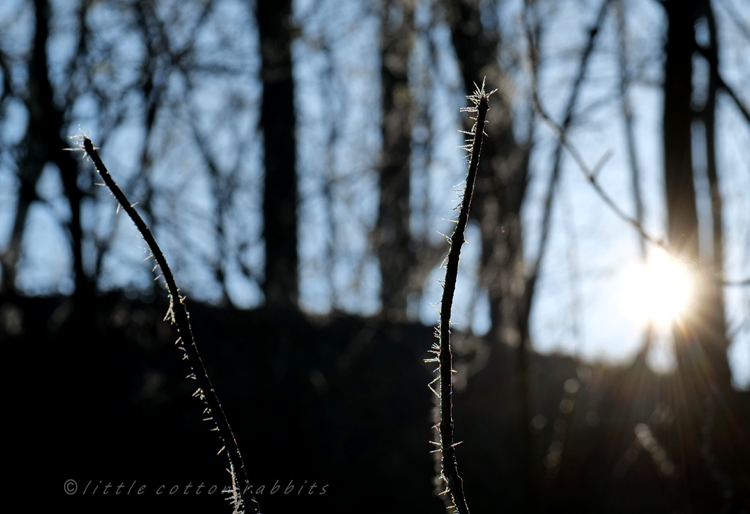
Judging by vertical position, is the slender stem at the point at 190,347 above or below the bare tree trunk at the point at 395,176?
below

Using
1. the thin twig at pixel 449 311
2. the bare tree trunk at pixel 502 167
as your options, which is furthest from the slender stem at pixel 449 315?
the bare tree trunk at pixel 502 167

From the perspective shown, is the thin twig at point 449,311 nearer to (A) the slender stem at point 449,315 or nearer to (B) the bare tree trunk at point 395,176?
(A) the slender stem at point 449,315

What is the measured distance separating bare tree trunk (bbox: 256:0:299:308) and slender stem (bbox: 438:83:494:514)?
394 centimetres

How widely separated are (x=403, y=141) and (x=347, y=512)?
14.8 feet

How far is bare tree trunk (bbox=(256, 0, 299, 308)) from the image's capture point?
5223 millimetres

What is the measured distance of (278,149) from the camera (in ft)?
20.4

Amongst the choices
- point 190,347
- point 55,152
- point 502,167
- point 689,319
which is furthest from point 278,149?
point 190,347

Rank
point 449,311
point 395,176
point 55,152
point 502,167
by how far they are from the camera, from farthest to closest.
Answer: point 395,176 → point 502,167 → point 55,152 → point 449,311

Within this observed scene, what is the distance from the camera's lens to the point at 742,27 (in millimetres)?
2996

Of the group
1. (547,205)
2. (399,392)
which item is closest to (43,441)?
(399,392)

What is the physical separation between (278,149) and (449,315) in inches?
226

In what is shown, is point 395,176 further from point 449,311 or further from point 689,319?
point 449,311

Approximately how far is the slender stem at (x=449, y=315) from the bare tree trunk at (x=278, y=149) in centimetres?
394

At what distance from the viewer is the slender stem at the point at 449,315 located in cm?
66
